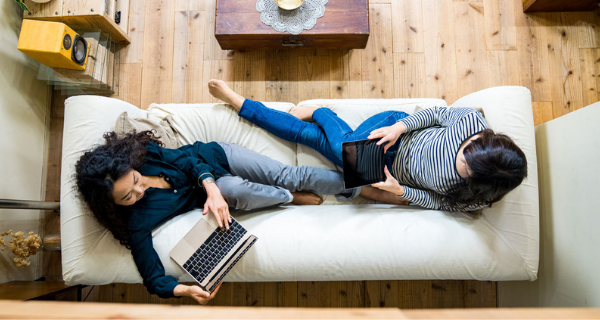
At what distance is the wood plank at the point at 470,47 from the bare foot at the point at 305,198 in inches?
49.4

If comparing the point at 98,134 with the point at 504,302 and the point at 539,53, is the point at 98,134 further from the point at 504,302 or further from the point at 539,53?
the point at 539,53

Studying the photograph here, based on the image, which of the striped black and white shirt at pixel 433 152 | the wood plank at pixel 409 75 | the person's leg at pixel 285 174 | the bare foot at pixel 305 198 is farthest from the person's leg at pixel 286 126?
the wood plank at pixel 409 75

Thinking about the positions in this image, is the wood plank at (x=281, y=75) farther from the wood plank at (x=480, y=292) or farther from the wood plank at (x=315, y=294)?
the wood plank at (x=480, y=292)

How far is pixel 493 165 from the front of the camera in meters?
1.07

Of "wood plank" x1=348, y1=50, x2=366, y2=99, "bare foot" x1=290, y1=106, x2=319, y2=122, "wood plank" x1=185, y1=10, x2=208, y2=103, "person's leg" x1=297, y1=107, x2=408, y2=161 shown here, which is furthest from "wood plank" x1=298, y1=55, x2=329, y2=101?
"wood plank" x1=185, y1=10, x2=208, y2=103

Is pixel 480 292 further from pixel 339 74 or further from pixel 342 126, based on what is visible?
pixel 339 74

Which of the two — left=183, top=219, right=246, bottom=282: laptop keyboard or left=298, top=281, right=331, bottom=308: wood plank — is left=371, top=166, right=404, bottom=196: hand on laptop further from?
left=298, top=281, right=331, bottom=308: wood plank

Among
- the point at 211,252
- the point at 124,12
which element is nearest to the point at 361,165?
the point at 211,252

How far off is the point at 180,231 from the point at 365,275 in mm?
897

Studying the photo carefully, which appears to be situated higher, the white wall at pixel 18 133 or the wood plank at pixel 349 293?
the white wall at pixel 18 133

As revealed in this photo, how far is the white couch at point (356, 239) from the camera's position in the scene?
4.34 ft

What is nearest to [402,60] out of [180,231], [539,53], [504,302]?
[539,53]

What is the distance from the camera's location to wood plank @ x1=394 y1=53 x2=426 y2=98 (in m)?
1.99

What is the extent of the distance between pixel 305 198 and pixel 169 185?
0.68 metres
